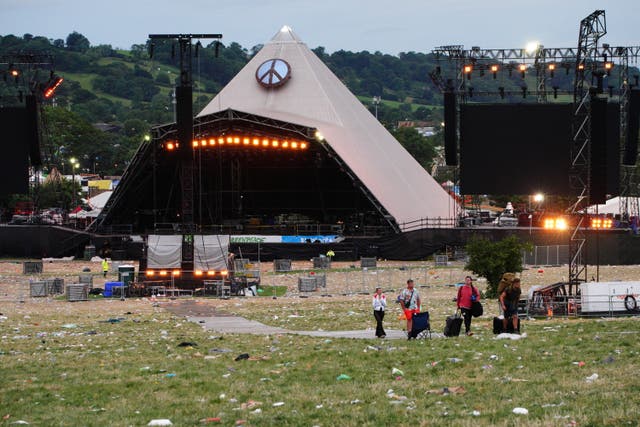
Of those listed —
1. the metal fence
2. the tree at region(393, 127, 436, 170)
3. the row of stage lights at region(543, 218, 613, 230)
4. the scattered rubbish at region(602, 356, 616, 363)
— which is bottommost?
the scattered rubbish at region(602, 356, 616, 363)

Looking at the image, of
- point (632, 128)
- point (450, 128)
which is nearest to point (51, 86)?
point (450, 128)

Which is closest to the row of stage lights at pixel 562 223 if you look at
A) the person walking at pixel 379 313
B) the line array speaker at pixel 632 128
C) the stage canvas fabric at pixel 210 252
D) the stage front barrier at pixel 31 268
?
the line array speaker at pixel 632 128

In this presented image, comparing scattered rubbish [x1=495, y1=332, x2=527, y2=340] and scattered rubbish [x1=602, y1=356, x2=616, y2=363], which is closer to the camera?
scattered rubbish [x1=602, y1=356, x2=616, y2=363]

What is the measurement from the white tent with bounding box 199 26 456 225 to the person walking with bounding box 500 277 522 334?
132 ft

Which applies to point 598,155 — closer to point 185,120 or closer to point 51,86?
point 185,120

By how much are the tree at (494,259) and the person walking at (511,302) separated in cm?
1547

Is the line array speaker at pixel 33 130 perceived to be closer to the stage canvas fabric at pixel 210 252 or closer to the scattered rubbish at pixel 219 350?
the stage canvas fabric at pixel 210 252

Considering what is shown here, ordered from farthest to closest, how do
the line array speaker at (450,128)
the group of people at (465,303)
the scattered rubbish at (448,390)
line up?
1. the line array speaker at (450,128)
2. the group of people at (465,303)
3. the scattered rubbish at (448,390)

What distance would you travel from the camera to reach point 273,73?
73188mm

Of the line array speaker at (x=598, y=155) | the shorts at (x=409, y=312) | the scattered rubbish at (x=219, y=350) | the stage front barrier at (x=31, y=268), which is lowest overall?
the scattered rubbish at (x=219, y=350)

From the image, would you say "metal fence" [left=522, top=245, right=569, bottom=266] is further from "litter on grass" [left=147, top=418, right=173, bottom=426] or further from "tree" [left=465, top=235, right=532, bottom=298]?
"litter on grass" [left=147, top=418, right=173, bottom=426]

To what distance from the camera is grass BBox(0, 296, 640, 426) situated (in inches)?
607

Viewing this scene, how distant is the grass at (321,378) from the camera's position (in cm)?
1542

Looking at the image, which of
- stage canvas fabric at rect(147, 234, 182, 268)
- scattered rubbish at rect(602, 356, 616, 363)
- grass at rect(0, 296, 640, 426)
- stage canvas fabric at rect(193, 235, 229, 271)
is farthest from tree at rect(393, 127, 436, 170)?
scattered rubbish at rect(602, 356, 616, 363)
